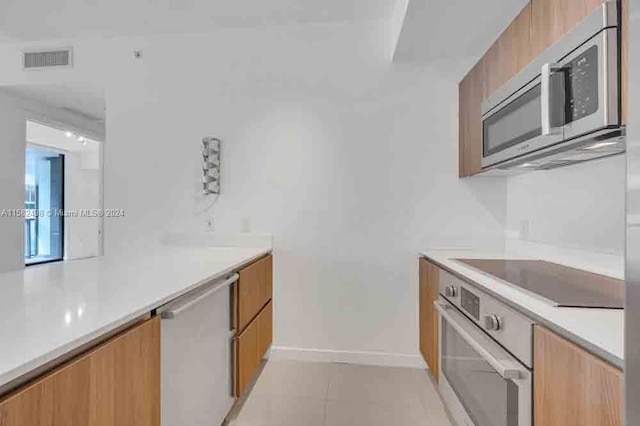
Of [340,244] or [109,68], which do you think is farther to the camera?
[109,68]

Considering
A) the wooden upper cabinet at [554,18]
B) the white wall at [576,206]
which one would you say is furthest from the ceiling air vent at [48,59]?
the white wall at [576,206]

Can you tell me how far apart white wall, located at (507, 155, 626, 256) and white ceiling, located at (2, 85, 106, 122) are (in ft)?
11.6

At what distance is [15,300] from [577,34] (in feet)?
6.33

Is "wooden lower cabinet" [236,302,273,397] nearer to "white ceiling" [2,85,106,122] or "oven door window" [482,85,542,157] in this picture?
"oven door window" [482,85,542,157]

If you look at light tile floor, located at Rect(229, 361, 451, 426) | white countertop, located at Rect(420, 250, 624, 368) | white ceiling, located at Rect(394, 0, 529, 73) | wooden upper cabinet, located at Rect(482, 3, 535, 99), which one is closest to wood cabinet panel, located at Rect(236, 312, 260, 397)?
light tile floor, located at Rect(229, 361, 451, 426)

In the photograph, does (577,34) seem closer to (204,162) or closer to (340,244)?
(340,244)

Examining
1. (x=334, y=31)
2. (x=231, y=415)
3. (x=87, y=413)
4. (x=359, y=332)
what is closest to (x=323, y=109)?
(x=334, y=31)

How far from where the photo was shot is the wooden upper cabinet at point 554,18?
1.31 metres

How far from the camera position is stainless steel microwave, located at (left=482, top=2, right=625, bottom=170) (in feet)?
3.76

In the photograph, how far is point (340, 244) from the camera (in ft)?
9.41

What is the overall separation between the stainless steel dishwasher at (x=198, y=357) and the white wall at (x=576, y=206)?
5.49 ft

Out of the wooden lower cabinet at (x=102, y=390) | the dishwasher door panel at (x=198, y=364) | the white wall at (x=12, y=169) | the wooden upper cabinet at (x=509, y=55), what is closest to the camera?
the wooden lower cabinet at (x=102, y=390)

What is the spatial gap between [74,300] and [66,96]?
11.1ft

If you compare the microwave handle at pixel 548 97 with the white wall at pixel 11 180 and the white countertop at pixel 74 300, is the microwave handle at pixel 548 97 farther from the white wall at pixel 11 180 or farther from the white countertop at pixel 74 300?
the white wall at pixel 11 180
